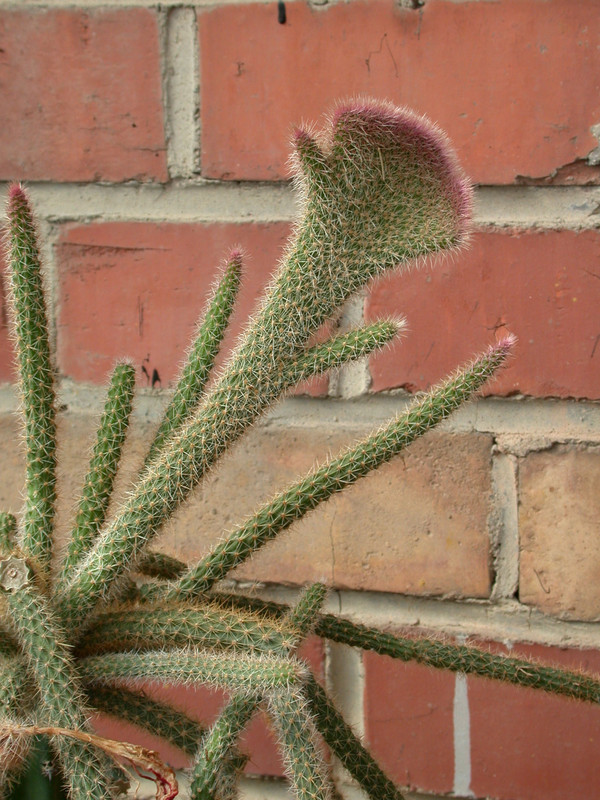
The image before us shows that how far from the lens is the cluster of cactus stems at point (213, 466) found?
280 mm

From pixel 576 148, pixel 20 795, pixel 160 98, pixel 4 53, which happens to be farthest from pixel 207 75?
pixel 20 795

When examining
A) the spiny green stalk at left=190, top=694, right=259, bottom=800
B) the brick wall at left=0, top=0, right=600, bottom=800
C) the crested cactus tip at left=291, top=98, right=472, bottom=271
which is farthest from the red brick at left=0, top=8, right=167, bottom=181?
the spiny green stalk at left=190, top=694, right=259, bottom=800

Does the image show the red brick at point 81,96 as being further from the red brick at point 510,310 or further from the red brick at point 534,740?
the red brick at point 534,740

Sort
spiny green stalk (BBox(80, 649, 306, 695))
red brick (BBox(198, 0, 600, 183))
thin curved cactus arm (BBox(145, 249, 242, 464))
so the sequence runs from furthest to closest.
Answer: red brick (BBox(198, 0, 600, 183)), thin curved cactus arm (BBox(145, 249, 242, 464)), spiny green stalk (BBox(80, 649, 306, 695))

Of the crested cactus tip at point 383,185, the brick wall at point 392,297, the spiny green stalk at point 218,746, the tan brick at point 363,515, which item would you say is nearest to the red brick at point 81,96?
the brick wall at point 392,297

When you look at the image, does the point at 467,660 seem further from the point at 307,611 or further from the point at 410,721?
the point at 410,721

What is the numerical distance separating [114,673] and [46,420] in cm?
10

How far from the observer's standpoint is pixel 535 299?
1.79 ft

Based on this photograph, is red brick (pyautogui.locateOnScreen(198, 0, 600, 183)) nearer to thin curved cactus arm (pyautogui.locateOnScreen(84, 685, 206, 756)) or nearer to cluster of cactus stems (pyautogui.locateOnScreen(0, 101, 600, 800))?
cluster of cactus stems (pyautogui.locateOnScreen(0, 101, 600, 800))

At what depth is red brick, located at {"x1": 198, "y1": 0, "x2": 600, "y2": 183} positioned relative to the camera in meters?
0.52

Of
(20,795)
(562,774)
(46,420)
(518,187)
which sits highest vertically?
(518,187)

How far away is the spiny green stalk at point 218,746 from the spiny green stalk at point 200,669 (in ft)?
0.07

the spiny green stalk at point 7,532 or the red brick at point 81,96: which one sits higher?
the red brick at point 81,96

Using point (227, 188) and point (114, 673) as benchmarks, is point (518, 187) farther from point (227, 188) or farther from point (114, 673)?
point (114, 673)
